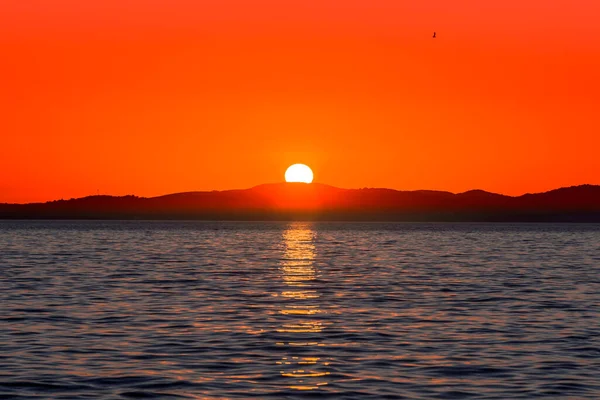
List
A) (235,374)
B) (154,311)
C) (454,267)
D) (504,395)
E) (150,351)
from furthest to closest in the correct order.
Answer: (454,267) → (154,311) → (150,351) → (235,374) → (504,395)

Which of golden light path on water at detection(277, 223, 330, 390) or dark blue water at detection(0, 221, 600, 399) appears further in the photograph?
golden light path on water at detection(277, 223, 330, 390)

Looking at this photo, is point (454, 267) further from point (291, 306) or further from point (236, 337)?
point (236, 337)

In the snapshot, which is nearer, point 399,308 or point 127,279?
point 399,308

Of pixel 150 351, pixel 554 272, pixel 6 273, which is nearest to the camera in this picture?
pixel 150 351

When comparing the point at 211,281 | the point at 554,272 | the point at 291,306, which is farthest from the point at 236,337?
the point at 554,272

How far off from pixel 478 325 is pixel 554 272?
3702 centimetres

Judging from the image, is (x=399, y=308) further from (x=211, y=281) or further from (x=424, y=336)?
(x=211, y=281)

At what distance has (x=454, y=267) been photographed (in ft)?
262

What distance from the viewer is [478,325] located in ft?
126

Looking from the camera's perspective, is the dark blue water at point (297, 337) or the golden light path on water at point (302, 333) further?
the golden light path on water at point (302, 333)

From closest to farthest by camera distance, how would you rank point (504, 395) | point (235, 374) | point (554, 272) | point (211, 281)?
point (504, 395) < point (235, 374) < point (211, 281) < point (554, 272)

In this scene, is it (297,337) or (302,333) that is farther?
(302,333)

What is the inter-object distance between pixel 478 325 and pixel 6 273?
1516 inches

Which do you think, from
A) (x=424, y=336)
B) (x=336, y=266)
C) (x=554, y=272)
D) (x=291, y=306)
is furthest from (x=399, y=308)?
(x=336, y=266)
